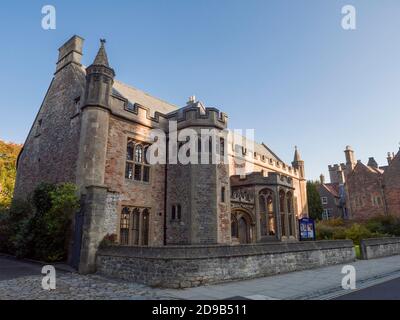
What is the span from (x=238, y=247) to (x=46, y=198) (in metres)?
9.70

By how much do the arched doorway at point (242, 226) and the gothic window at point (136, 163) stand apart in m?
8.01

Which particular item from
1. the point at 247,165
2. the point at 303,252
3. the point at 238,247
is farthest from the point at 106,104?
the point at 247,165

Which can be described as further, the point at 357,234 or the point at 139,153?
the point at 357,234

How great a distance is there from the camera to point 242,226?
2288 cm

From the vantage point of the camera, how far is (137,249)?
34.7 feet

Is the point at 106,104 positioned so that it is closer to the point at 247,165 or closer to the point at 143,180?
the point at 143,180

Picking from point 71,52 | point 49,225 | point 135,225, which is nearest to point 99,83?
point 71,52

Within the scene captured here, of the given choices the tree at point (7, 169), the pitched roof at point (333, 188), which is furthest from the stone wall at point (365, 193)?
the tree at point (7, 169)

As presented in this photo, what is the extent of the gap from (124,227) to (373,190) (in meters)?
34.2

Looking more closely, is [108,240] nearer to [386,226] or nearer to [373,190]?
Result: [386,226]

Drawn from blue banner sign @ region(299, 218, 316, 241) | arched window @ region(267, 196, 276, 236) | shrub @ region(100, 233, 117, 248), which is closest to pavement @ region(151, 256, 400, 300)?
shrub @ region(100, 233, 117, 248)

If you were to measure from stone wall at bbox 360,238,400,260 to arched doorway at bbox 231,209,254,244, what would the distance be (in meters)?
7.60

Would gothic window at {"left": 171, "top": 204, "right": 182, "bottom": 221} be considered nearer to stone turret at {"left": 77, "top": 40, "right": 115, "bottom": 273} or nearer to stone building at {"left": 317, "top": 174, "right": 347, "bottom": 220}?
stone turret at {"left": 77, "top": 40, "right": 115, "bottom": 273}

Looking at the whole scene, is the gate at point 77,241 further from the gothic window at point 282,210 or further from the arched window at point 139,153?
the gothic window at point 282,210
